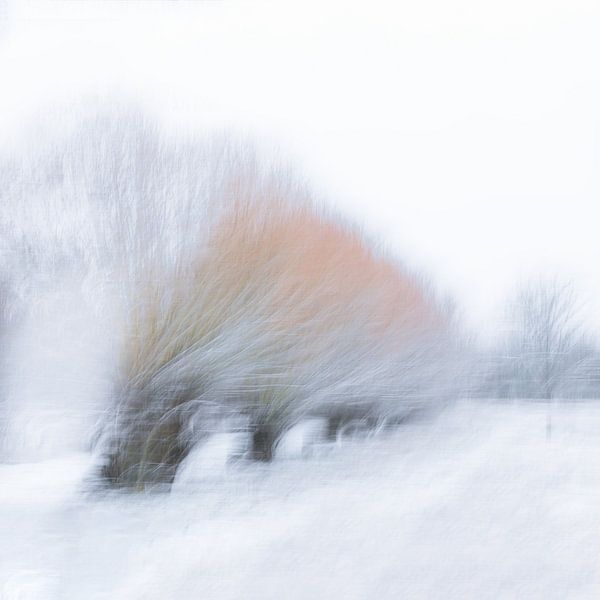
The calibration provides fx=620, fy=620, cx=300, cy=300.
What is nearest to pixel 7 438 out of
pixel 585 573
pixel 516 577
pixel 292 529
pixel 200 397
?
pixel 200 397

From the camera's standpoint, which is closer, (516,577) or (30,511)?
(516,577)

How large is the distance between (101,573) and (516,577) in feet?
7.41

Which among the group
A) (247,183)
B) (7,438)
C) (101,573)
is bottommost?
(101,573)

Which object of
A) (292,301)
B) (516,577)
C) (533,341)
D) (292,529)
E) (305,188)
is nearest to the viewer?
(516,577)

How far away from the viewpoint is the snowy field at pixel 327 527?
3277mm

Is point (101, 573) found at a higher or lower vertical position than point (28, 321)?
lower

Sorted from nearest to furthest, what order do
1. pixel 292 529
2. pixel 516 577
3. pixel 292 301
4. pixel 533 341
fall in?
pixel 516 577 < pixel 292 529 < pixel 292 301 < pixel 533 341

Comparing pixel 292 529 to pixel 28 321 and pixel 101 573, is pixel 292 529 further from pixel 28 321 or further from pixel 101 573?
pixel 28 321

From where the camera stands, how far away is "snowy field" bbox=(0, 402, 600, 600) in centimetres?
328

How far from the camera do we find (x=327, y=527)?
3906 millimetres

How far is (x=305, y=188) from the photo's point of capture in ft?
18.3

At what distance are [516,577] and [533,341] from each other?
11.6 feet

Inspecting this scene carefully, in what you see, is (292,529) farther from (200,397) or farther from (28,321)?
(28,321)

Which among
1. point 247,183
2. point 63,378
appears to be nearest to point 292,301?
point 247,183
